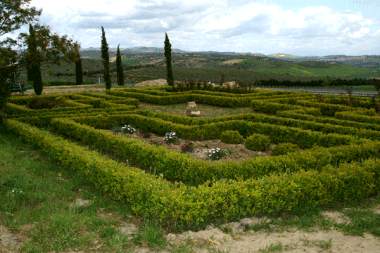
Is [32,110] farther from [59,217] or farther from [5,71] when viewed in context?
[59,217]

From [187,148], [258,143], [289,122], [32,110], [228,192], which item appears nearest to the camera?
[228,192]

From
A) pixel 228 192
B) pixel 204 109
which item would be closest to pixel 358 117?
pixel 204 109

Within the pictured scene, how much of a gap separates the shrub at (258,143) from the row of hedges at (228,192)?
4736 millimetres

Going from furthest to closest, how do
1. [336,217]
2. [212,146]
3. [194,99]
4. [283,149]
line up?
[194,99]
[212,146]
[283,149]
[336,217]

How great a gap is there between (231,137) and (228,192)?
25.6ft

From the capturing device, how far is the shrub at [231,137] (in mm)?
17312

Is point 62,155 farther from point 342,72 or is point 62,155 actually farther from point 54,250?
point 342,72

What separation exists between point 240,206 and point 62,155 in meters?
6.82

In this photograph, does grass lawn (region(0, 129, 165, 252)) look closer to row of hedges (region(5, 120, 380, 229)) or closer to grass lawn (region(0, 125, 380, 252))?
grass lawn (region(0, 125, 380, 252))

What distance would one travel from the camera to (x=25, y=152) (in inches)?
653

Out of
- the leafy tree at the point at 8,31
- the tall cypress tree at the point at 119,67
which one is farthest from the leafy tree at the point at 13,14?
the tall cypress tree at the point at 119,67

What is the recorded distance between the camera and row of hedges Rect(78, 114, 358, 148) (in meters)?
15.9

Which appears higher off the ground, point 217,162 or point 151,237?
point 217,162

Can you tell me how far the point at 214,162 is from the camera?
11.9 m
